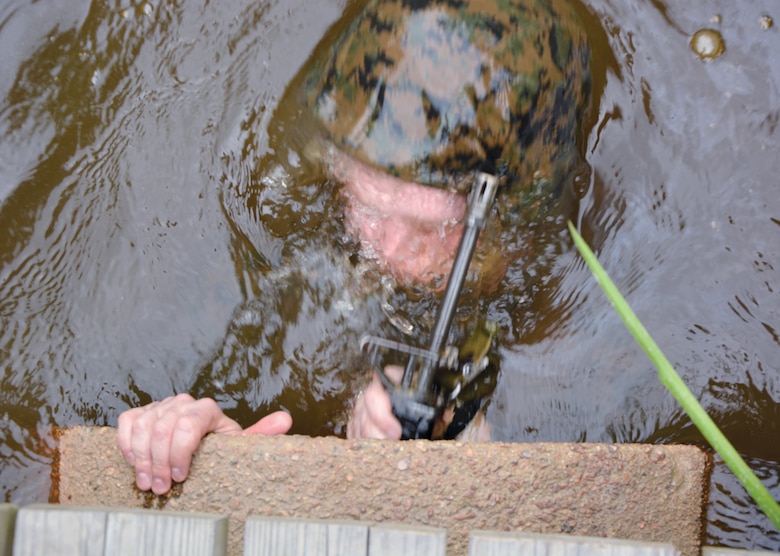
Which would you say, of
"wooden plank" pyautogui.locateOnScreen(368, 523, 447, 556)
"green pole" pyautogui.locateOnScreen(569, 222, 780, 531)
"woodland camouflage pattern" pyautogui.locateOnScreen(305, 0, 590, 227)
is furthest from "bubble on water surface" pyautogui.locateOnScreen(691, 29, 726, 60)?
"wooden plank" pyautogui.locateOnScreen(368, 523, 447, 556)

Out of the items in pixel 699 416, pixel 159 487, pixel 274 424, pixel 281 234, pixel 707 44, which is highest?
pixel 707 44

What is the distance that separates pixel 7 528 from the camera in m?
0.98

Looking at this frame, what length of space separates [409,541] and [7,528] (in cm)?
→ 60

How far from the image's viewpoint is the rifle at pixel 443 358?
147cm

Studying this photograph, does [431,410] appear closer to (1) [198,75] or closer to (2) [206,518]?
(2) [206,518]

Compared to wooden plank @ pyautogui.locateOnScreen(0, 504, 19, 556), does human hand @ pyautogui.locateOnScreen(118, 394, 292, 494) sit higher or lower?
higher

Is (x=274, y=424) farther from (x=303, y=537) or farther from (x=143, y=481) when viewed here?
(x=303, y=537)

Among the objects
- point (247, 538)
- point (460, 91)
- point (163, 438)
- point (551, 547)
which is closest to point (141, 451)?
point (163, 438)

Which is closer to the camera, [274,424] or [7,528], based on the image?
[7,528]

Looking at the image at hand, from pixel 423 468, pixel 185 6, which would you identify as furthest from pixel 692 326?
pixel 185 6

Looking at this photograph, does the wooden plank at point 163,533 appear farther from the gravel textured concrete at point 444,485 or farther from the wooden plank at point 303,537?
the gravel textured concrete at point 444,485

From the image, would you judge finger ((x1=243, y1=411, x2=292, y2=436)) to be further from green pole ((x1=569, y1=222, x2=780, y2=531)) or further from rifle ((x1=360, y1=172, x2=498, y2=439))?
green pole ((x1=569, y1=222, x2=780, y2=531))

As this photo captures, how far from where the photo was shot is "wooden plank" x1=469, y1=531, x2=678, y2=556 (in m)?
0.90

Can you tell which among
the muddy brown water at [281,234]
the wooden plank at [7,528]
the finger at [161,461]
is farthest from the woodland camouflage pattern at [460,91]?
the wooden plank at [7,528]
